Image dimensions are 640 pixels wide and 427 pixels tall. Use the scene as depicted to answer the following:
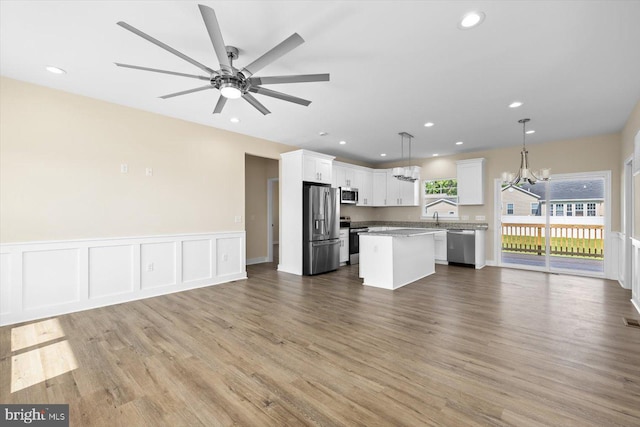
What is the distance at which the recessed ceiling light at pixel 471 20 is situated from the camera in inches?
84.8

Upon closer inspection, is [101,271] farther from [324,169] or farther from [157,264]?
[324,169]

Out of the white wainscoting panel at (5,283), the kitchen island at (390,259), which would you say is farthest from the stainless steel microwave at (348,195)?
the white wainscoting panel at (5,283)

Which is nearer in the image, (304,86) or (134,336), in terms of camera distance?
(134,336)

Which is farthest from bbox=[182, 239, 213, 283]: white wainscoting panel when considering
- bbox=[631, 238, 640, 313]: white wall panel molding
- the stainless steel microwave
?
bbox=[631, 238, 640, 313]: white wall panel molding

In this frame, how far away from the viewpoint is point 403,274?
497 centimetres

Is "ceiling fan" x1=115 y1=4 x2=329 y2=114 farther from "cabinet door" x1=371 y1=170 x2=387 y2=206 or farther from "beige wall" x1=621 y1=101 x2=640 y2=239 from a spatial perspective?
"cabinet door" x1=371 y1=170 x2=387 y2=206

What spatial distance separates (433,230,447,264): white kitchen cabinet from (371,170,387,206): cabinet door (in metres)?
1.79

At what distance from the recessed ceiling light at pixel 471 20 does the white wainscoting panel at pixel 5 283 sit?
5.16m

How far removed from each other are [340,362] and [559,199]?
6351mm

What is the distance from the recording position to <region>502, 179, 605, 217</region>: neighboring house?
18.9 ft

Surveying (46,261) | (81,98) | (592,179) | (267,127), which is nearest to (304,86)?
(267,127)

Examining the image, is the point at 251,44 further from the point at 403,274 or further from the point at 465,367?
the point at 403,274

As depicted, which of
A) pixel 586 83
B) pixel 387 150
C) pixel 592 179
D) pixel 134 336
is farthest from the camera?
pixel 387 150

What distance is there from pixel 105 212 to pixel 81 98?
151 cm
